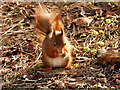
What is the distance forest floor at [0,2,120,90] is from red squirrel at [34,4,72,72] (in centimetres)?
16

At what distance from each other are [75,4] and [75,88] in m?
3.24

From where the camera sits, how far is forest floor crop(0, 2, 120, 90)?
12.1 ft

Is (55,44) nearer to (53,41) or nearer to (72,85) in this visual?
(53,41)

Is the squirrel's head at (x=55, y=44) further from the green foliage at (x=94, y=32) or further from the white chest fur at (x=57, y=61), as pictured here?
the green foliage at (x=94, y=32)

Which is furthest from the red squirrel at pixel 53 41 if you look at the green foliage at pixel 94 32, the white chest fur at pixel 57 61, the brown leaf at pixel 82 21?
the brown leaf at pixel 82 21

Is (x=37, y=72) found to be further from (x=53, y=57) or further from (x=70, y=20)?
(x=70, y=20)

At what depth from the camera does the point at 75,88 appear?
3.50 m

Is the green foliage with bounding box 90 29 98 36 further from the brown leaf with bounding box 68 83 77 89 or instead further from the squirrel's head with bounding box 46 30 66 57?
the brown leaf with bounding box 68 83 77 89

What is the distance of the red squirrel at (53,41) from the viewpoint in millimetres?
3803

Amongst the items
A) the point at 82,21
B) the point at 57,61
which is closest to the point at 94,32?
the point at 82,21

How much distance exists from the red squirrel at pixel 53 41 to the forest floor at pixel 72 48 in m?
0.16

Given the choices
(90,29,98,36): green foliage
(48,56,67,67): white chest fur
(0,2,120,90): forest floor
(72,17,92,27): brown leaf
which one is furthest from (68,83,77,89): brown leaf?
(72,17,92,27): brown leaf

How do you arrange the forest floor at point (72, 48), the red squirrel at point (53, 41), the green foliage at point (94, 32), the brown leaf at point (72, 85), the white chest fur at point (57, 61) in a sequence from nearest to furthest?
the brown leaf at point (72, 85)
the forest floor at point (72, 48)
the red squirrel at point (53, 41)
the white chest fur at point (57, 61)
the green foliage at point (94, 32)

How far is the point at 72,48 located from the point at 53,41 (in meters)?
0.78
